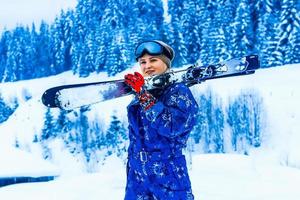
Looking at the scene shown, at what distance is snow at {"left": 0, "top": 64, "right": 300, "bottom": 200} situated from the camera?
6496 mm

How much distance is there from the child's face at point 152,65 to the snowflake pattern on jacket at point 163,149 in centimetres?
15

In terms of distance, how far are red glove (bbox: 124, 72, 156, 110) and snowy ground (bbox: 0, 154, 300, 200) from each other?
3608 mm

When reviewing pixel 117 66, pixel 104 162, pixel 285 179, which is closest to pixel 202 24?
pixel 117 66

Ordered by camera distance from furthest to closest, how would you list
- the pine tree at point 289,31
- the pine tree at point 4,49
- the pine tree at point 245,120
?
the pine tree at point 4,49 → the pine tree at point 289,31 → the pine tree at point 245,120

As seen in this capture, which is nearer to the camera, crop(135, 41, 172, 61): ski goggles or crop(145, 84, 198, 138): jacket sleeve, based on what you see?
crop(145, 84, 198, 138): jacket sleeve

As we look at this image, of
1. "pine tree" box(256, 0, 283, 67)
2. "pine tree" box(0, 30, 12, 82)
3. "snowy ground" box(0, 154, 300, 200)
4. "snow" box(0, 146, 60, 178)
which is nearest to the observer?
"snowy ground" box(0, 154, 300, 200)

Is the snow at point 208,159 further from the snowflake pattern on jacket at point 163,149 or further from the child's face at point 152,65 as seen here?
the child's face at point 152,65

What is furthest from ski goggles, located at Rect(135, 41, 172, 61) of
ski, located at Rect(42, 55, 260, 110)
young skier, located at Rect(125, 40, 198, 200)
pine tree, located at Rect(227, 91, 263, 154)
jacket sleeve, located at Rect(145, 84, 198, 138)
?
pine tree, located at Rect(227, 91, 263, 154)

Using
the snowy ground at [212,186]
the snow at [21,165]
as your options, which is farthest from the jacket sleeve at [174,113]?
the snow at [21,165]

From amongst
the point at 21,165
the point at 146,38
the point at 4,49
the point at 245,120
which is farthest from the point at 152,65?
the point at 4,49

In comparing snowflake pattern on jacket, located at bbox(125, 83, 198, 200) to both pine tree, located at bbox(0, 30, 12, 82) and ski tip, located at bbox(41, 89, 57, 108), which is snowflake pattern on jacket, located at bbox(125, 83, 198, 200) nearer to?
ski tip, located at bbox(41, 89, 57, 108)

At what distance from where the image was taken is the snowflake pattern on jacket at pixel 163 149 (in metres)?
2.54

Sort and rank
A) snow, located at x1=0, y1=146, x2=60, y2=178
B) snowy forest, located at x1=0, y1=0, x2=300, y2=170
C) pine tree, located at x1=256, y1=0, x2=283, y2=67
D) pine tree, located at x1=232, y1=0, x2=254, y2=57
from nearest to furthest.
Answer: snow, located at x1=0, y1=146, x2=60, y2=178
snowy forest, located at x1=0, y1=0, x2=300, y2=170
pine tree, located at x1=256, y1=0, x2=283, y2=67
pine tree, located at x1=232, y1=0, x2=254, y2=57

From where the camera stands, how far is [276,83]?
4881 centimetres
